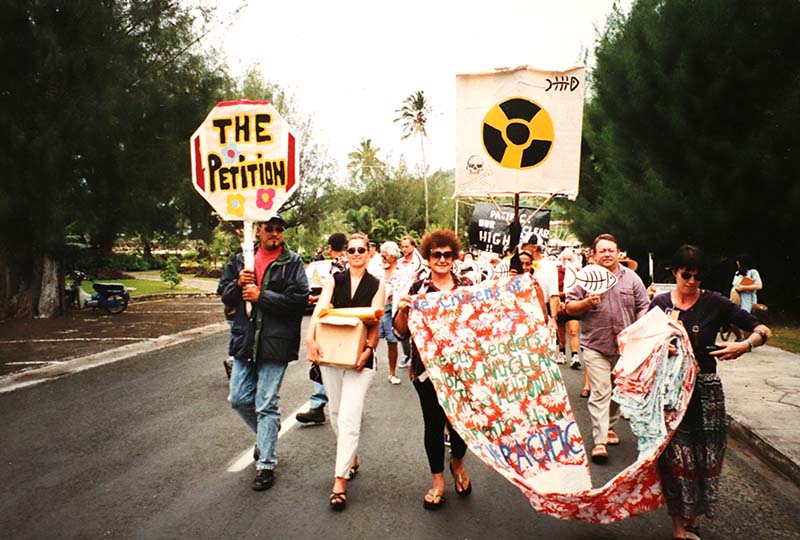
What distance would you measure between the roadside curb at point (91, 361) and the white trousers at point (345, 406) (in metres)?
5.73

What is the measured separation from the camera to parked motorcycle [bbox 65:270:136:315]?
1670 centimetres

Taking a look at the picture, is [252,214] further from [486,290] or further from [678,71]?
[678,71]

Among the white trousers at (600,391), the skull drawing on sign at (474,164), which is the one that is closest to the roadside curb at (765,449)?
the white trousers at (600,391)

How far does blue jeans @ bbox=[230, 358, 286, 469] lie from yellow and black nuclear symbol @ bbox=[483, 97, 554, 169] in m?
2.47

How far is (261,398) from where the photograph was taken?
15.2 feet

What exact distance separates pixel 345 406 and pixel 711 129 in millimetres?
14200

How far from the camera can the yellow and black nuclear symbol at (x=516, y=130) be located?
4945 millimetres

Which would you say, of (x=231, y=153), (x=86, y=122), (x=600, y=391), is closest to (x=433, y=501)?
(x=600, y=391)

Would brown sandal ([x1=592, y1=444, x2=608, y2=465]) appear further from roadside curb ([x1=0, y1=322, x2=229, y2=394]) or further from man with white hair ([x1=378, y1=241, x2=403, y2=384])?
roadside curb ([x1=0, y1=322, x2=229, y2=394])

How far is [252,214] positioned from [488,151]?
1990 millimetres

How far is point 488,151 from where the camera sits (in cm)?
500

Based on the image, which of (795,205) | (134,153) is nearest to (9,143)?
(134,153)

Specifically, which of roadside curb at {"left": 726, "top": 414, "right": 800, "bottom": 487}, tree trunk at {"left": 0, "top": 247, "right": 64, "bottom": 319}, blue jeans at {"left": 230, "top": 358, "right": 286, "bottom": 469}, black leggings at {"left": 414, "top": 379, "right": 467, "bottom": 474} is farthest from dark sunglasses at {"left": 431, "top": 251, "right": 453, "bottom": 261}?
tree trunk at {"left": 0, "top": 247, "right": 64, "bottom": 319}

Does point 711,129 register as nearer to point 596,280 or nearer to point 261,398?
point 596,280
